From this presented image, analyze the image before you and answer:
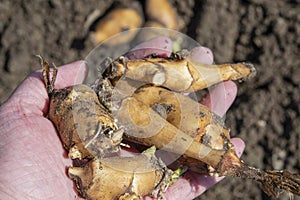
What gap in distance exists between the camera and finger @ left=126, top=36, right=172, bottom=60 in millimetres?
2314

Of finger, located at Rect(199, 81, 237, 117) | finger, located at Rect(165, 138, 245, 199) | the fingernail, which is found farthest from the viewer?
finger, located at Rect(199, 81, 237, 117)

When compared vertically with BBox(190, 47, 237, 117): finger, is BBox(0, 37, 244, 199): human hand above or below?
above

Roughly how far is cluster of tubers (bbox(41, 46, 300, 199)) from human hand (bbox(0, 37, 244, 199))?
0.05 m

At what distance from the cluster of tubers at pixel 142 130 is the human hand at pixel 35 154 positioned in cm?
5

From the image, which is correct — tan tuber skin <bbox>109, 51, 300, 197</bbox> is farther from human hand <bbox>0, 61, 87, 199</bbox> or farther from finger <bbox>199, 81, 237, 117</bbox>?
human hand <bbox>0, 61, 87, 199</bbox>

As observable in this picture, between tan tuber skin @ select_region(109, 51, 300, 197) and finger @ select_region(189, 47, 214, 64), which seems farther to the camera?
finger @ select_region(189, 47, 214, 64)

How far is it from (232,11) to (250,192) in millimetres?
1273

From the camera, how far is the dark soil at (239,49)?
272cm

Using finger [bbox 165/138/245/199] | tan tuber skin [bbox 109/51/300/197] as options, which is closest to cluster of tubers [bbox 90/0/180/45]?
tan tuber skin [bbox 109/51/300/197]

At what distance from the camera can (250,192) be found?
2662 mm

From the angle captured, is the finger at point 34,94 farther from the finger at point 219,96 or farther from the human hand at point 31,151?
the finger at point 219,96

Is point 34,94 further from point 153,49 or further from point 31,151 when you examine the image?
point 153,49

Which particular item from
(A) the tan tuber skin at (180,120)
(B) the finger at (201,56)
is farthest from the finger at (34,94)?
(B) the finger at (201,56)

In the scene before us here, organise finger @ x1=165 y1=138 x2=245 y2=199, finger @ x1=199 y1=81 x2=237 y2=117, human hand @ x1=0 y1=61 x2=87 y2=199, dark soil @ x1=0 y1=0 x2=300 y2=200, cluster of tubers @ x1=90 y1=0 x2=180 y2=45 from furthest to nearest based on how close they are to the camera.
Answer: cluster of tubers @ x1=90 y1=0 x2=180 y2=45, dark soil @ x1=0 y1=0 x2=300 y2=200, finger @ x1=199 y1=81 x2=237 y2=117, finger @ x1=165 y1=138 x2=245 y2=199, human hand @ x1=0 y1=61 x2=87 y2=199
